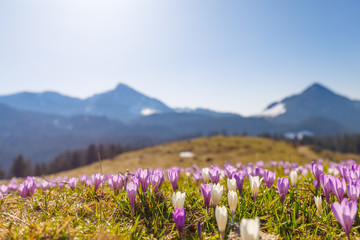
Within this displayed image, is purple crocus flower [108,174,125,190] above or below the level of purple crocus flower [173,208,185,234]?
above

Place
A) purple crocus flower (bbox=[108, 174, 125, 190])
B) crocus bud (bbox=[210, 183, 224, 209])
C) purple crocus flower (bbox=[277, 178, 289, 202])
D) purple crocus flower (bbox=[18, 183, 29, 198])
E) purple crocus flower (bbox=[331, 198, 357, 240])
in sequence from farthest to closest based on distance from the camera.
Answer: purple crocus flower (bbox=[18, 183, 29, 198]) < purple crocus flower (bbox=[108, 174, 125, 190]) < purple crocus flower (bbox=[277, 178, 289, 202]) < crocus bud (bbox=[210, 183, 224, 209]) < purple crocus flower (bbox=[331, 198, 357, 240])

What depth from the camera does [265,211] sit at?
2.81 metres

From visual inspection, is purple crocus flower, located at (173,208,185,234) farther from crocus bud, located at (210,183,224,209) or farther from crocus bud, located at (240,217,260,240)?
crocus bud, located at (240,217,260,240)

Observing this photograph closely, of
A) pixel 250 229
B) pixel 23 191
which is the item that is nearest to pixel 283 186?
pixel 250 229

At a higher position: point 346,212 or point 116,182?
point 116,182

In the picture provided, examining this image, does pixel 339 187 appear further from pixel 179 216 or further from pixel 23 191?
pixel 23 191

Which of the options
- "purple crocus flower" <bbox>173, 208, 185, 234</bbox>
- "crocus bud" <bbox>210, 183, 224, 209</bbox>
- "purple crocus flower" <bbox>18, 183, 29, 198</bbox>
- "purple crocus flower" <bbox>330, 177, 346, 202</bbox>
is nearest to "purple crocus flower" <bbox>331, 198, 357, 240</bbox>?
"purple crocus flower" <bbox>330, 177, 346, 202</bbox>

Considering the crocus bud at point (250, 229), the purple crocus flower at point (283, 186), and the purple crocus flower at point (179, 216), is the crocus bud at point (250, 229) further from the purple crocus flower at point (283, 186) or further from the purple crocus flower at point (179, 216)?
the purple crocus flower at point (283, 186)

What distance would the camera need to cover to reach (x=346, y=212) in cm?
189

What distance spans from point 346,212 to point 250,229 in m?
0.95

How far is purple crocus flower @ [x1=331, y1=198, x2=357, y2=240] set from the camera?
6.17ft

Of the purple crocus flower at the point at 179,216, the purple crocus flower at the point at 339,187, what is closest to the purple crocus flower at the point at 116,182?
the purple crocus flower at the point at 179,216

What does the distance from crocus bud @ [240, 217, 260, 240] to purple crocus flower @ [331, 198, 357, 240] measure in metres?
0.81

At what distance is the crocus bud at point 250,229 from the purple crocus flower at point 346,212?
81 centimetres
